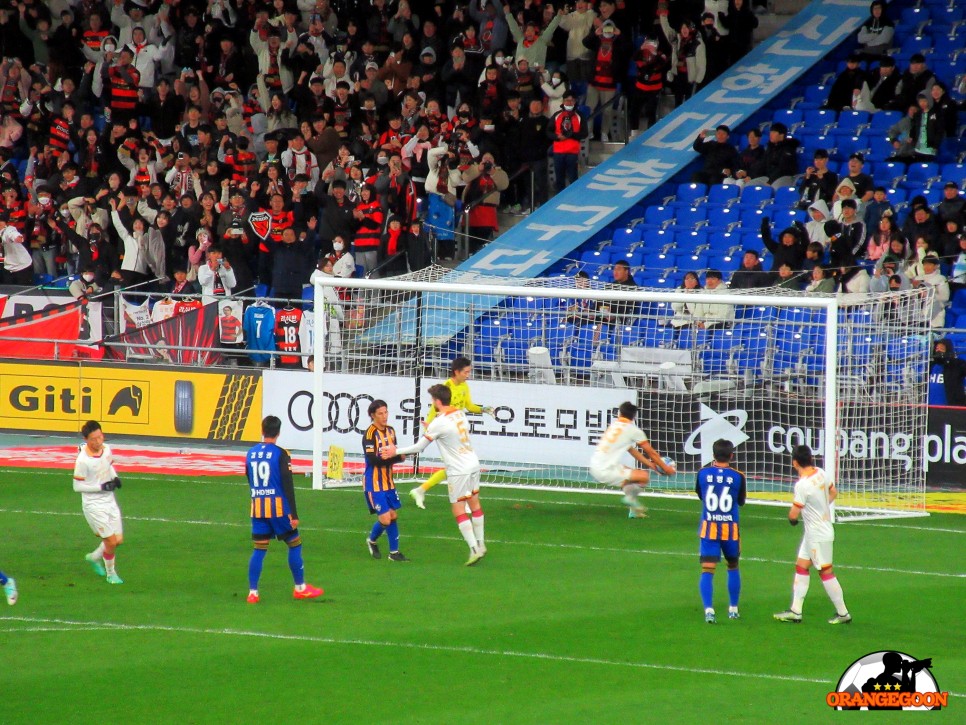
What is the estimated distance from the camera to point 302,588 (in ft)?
42.2

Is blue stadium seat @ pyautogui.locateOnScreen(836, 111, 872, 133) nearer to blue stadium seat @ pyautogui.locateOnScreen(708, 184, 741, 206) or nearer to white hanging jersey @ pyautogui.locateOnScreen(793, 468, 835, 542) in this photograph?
blue stadium seat @ pyautogui.locateOnScreen(708, 184, 741, 206)

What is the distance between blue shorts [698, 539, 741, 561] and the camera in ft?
39.3

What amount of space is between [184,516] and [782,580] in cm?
727

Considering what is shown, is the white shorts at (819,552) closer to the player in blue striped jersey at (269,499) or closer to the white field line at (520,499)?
the player in blue striped jersey at (269,499)

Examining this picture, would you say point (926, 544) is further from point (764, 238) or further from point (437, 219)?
point (437, 219)

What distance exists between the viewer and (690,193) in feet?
83.9

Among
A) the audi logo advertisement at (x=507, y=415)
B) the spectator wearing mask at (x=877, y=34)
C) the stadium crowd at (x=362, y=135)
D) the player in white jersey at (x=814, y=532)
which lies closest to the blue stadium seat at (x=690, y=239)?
the stadium crowd at (x=362, y=135)

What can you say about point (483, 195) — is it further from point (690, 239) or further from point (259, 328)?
point (259, 328)

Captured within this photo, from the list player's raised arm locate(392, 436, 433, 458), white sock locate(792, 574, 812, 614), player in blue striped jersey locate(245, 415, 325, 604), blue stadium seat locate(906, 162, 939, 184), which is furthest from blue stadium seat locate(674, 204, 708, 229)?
player in blue striped jersey locate(245, 415, 325, 604)

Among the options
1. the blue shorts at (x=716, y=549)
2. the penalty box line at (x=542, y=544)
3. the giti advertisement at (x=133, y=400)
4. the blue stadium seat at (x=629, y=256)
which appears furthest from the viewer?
the blue stadium seat at (x=629, y=256)

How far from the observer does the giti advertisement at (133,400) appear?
21.5m

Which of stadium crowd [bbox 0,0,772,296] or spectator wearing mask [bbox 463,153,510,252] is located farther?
spectator wearing mask [bbox 463,153,510,252]

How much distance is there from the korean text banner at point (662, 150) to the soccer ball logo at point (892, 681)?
1467 cm

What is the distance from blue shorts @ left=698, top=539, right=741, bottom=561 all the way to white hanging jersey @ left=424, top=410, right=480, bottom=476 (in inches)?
127
